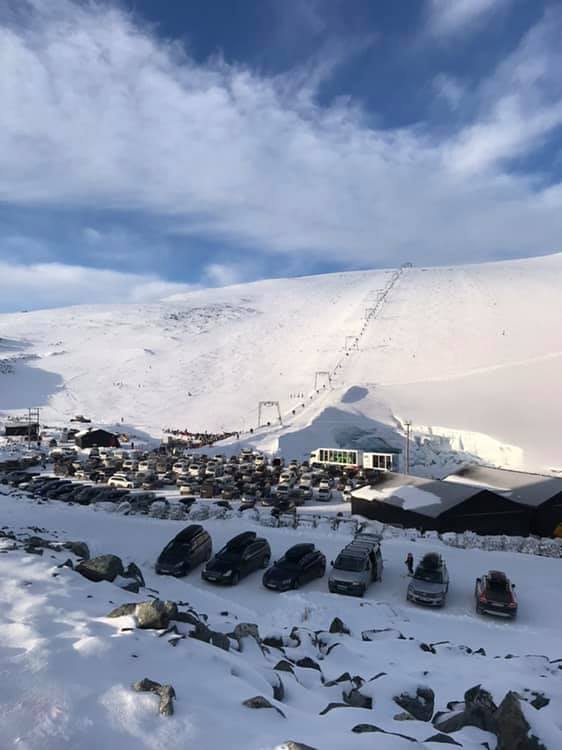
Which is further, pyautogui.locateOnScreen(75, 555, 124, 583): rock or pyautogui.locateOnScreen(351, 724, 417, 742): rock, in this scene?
pyautogui.locateOnScreen(75, 555, 124, 583): rock

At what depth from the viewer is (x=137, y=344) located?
302 ft

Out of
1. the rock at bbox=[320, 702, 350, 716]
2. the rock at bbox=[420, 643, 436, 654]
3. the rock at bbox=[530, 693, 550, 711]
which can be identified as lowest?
the rock at bbox=[420, 643, 436, 654]

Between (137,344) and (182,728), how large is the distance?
91.4 m

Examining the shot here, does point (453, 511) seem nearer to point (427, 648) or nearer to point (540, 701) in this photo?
point (427, 648)

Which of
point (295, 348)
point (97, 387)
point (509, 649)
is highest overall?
point (295, 348)

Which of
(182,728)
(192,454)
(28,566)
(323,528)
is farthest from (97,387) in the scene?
(182,728)

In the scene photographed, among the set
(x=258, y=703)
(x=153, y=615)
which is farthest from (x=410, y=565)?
(x=258, y=703)

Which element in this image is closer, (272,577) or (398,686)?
(398,686)

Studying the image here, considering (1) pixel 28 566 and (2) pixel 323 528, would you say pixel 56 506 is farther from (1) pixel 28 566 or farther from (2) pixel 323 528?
(1) pixel 28 566

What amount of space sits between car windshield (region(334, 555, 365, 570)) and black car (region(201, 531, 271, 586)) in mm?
1884

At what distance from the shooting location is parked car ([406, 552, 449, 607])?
1018cm

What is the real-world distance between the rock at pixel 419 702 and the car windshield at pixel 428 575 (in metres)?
4.71

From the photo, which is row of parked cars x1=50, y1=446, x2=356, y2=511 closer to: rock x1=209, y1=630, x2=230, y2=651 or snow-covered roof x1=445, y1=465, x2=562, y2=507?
snow-covered roof x1=445, y1=465, x2=562, y2=507

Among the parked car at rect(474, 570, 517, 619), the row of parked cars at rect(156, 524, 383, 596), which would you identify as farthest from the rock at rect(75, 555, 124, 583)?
the parked car at rect(474, 570, 517, 619)
